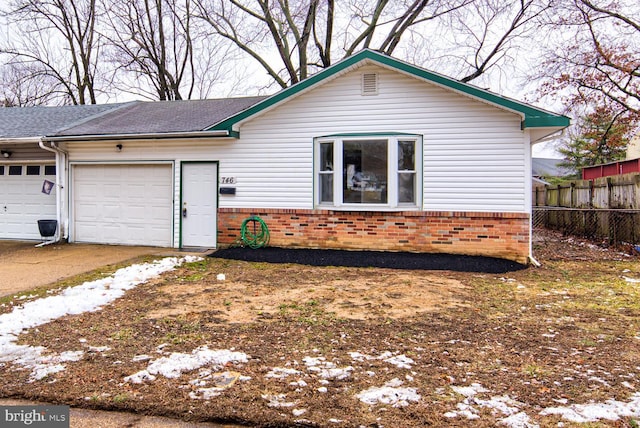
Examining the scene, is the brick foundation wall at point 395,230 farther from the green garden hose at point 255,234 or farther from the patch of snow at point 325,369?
the patch of snow at point 325,369

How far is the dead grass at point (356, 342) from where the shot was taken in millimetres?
3096

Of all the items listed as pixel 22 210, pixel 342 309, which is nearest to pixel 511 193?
pixel 342 309

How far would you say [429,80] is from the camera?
9.07 meters

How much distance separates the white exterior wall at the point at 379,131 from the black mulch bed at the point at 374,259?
104 cm

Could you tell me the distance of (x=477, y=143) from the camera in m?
9.12

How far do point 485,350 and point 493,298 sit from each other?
7.71 feet

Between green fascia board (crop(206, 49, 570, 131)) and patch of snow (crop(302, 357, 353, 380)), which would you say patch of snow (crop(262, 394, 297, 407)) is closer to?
patch of snow (crop(302, 357, 353, 380))

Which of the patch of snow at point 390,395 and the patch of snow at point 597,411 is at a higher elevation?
the patch of snow at point 597,411

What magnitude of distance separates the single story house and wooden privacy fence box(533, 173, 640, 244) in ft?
9.86

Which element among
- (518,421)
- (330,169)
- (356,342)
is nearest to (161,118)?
(330,169)

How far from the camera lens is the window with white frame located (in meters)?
9.51

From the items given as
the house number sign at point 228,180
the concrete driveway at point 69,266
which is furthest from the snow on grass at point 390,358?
the house number sign at point 228,180

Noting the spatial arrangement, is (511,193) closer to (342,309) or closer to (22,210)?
(342,309)

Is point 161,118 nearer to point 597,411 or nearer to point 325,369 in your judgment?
point 325,369
